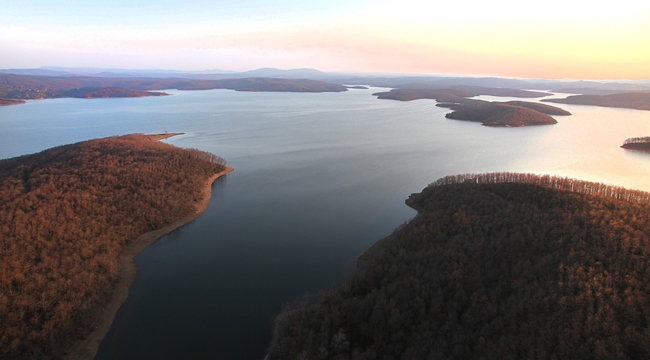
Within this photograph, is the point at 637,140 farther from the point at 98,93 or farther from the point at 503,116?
the point at 98,93

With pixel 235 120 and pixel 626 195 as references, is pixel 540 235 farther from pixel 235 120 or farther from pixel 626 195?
pixel 235 120

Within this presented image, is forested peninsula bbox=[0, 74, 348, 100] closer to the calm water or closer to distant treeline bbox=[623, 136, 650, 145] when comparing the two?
the calm water

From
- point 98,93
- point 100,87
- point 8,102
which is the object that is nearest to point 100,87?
point 100,87

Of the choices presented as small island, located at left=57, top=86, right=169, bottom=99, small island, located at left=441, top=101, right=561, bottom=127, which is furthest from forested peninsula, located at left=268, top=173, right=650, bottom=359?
small island, located at left=57, top=86, right=169, bottom=99

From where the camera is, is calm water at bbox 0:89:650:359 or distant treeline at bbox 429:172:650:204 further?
distant treeline at bbox 429:172:650:204

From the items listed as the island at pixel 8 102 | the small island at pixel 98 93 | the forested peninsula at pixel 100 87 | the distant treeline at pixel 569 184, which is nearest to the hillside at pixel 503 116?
the distant treeline at pixel 569 184

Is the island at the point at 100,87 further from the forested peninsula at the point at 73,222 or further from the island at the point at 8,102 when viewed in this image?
the forested peninsula at the point at 73,222

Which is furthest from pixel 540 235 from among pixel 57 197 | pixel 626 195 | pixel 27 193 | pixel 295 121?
pixel 295 121
